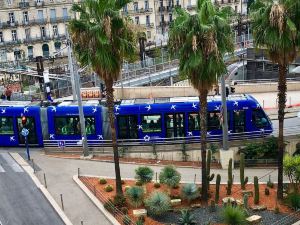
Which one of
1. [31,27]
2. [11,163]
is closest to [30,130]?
[11,163]

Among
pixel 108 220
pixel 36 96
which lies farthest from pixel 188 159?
pixel 36 96

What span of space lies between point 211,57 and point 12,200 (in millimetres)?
13742

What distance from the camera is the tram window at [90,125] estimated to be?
1291 inches

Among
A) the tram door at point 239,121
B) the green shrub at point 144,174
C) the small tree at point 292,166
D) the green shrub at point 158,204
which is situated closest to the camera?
the green shrub at point 158,204

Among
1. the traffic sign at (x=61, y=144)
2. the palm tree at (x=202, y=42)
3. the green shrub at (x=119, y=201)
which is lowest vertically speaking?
the green shrub at (x=119, y=201)

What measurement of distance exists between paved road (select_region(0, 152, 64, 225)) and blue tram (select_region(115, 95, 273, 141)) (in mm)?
7404

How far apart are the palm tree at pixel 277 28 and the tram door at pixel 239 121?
8303 millimetres

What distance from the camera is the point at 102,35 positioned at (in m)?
22.3

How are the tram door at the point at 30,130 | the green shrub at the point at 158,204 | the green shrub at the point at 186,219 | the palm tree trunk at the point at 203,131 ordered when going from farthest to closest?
the tram door at the point at 30,130 < the green shrub at the point at 158,204 < the palm tree trunk at the point at 203,131 < the green shrub at the point at 186,219

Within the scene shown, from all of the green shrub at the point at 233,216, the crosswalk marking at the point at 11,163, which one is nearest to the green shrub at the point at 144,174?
the green shrub at the point at 233,216

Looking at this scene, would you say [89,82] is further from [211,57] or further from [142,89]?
[211,57]

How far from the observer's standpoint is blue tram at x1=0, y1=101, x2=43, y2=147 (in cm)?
3331

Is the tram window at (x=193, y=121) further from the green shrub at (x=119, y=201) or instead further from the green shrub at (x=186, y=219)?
the green shrub at (x=186, y=219)

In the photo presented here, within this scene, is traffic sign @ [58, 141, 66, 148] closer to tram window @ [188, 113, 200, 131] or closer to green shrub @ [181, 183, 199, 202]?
tram window @ [188, 113, 200, 131]
